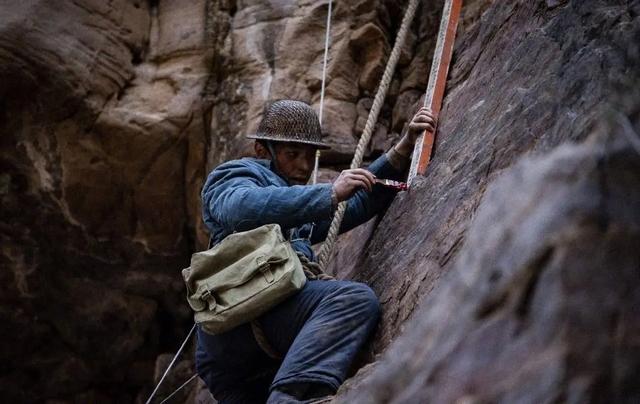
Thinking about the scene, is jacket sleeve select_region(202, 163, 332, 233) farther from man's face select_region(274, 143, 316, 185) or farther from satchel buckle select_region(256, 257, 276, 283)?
man's face select_region(274, 143, 316, 185)

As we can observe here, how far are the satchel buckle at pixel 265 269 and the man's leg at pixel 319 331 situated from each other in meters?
0.16

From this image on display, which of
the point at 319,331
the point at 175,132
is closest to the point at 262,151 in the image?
the point at 319,331

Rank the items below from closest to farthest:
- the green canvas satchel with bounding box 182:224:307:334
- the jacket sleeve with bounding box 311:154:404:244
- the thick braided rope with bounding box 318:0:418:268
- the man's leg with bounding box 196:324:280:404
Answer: the green canvas satchel with bounding box 182:224:307:334
the man's leg with bounding box 196:324:280:404
the thick braided rope with bounding box 318:0:418:268
the jacket sleeve with bounding box 311:154:404:244

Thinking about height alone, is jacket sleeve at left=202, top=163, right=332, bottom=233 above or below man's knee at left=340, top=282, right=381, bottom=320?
above

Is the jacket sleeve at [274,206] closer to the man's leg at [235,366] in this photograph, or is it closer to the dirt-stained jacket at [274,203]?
the dirt-stained jacket at [274,203]

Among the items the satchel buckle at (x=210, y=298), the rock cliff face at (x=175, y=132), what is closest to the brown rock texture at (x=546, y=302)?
the rock cliff face at (x=175, y=132)

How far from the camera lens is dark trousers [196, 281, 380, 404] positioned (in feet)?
10.9

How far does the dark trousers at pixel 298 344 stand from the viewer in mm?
3328

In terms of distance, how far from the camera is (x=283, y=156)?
441 centimetres

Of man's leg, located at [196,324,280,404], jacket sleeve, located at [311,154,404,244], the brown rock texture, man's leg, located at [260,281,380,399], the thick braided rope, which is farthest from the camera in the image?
jacket sleeve, located at [311,154,404,244]

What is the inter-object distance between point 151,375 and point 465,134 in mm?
4558

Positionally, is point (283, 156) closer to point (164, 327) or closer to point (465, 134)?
point (465, 134)

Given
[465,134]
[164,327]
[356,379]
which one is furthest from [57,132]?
[356,379]

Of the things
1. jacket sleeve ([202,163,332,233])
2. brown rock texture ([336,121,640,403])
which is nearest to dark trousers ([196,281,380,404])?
jacket sleeve ([202,163,332,233])
